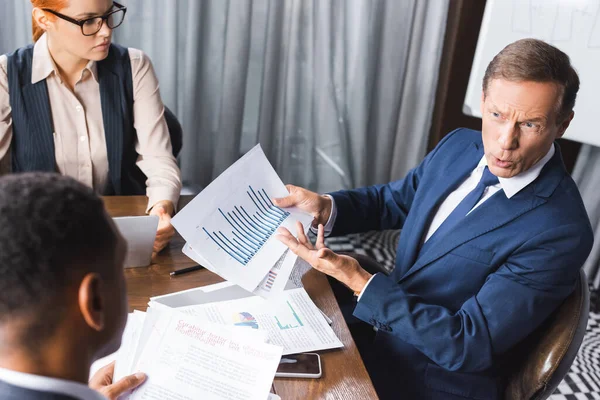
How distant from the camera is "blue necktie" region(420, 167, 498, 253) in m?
1.32

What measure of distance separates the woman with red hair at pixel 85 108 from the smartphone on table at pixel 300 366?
67cm

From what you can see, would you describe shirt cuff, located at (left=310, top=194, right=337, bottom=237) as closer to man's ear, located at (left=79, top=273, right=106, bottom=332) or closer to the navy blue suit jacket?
the navy blue suit jacket

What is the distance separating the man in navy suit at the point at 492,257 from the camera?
3.80 feet

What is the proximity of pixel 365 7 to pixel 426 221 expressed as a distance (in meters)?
1.76

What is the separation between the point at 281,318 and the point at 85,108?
3.35ft

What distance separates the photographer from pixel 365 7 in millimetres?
2863

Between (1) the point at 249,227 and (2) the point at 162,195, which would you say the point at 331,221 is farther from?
(2) the point at 162,195

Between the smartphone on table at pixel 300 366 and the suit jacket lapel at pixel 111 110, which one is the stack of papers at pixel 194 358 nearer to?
the smartphone on table at pixel 300 366

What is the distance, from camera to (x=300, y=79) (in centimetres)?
301

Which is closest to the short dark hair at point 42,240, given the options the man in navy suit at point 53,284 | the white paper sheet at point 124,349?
the man in navy suit at point 53,284

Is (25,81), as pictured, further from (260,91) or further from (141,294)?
(260,91)

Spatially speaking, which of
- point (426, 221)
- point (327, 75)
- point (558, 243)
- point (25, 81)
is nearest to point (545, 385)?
point (558, 243)

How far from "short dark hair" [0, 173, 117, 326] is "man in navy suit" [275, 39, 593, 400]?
25.5 inches

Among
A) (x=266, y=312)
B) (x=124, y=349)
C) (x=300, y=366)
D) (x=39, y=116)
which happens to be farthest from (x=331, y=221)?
(x=39, y=116)
